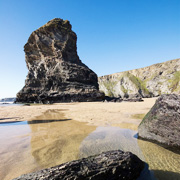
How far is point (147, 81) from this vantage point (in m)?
98.5

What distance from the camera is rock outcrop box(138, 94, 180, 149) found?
3172 mm

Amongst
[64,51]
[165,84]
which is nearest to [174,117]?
[64,51]

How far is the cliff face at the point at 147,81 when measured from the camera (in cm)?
8423

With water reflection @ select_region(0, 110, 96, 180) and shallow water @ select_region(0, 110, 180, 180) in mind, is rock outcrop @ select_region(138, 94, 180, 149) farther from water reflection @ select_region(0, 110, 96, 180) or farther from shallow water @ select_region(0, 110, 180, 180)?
water reflection @ select_region(0, 110, 96, 180)

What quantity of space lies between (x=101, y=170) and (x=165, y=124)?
2725mm

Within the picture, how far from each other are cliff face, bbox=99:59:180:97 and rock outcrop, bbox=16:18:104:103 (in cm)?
6501

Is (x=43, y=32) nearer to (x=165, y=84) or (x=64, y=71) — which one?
(x=64, y=71)

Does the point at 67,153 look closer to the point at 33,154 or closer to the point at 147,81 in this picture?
the point at 33,154

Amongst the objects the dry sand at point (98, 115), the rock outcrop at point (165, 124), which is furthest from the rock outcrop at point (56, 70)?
the rock outcrop at point (165, 124)

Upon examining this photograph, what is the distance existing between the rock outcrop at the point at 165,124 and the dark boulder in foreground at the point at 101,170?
1645 millimetres

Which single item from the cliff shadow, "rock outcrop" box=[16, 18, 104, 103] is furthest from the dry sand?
"rock outcrop" box=[16, 18, 104, 103]

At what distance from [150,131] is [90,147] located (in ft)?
6.73

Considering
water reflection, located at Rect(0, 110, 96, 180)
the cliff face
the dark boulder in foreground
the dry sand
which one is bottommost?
the dry sand

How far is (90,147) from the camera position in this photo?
3178 mm
